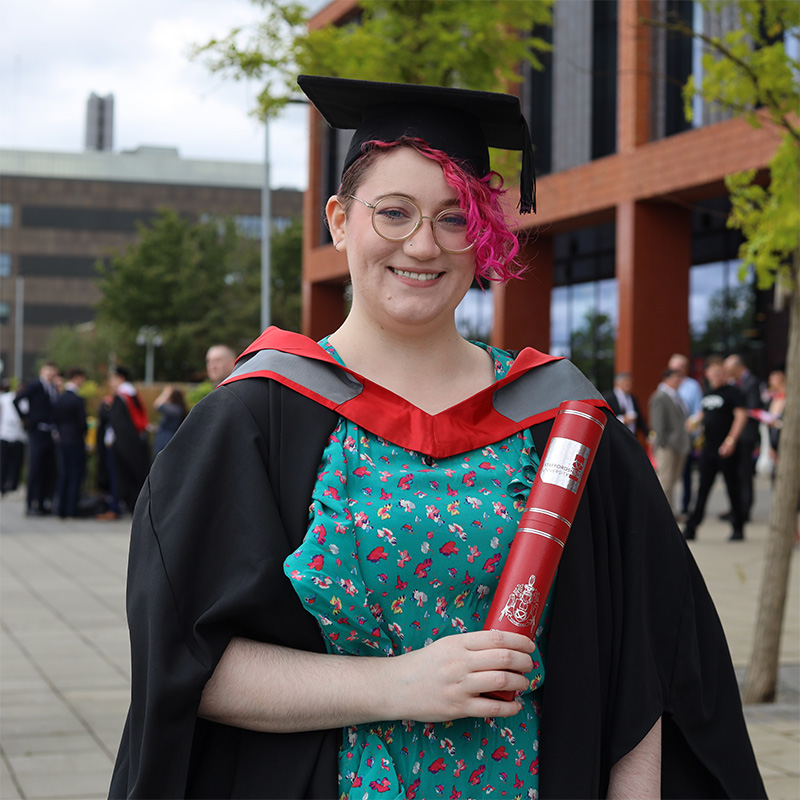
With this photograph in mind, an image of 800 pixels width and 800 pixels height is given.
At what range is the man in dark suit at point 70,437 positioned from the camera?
1477 cm

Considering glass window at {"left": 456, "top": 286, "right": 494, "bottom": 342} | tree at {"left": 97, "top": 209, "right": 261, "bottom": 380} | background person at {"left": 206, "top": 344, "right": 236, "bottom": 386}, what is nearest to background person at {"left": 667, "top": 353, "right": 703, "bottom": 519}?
background person at {"left": 206, "top": 344, "right": 236, "bottom": 386}

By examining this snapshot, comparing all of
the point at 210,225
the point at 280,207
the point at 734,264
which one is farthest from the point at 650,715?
the point at 280,207

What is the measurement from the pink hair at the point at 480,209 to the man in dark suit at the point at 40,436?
46.7ft

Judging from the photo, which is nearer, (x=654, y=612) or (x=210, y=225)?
(x=654, y=612)

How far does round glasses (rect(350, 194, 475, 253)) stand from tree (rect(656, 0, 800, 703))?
4.48 m

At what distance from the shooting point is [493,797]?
1.85m

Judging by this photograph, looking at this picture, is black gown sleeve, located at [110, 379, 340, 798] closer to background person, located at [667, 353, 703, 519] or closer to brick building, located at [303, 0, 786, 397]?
background person, located at [667, 353, 703, 519]

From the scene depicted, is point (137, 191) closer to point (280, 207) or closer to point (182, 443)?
point (280, 207)

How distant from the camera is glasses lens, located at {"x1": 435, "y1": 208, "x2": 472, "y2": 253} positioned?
189 cm

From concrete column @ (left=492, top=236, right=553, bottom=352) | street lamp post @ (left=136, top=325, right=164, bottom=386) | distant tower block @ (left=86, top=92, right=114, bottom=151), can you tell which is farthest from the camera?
distant tower block @ (left=86, top=92, right=114, bottom=151)

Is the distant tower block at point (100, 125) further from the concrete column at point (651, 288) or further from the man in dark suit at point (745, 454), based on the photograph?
the man in dark suit at point (745, 454)

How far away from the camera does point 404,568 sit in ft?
5.82

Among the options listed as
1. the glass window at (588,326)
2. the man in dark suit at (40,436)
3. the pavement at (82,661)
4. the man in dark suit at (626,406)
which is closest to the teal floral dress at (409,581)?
the pavement at (82,661)

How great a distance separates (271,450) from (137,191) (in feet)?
283
